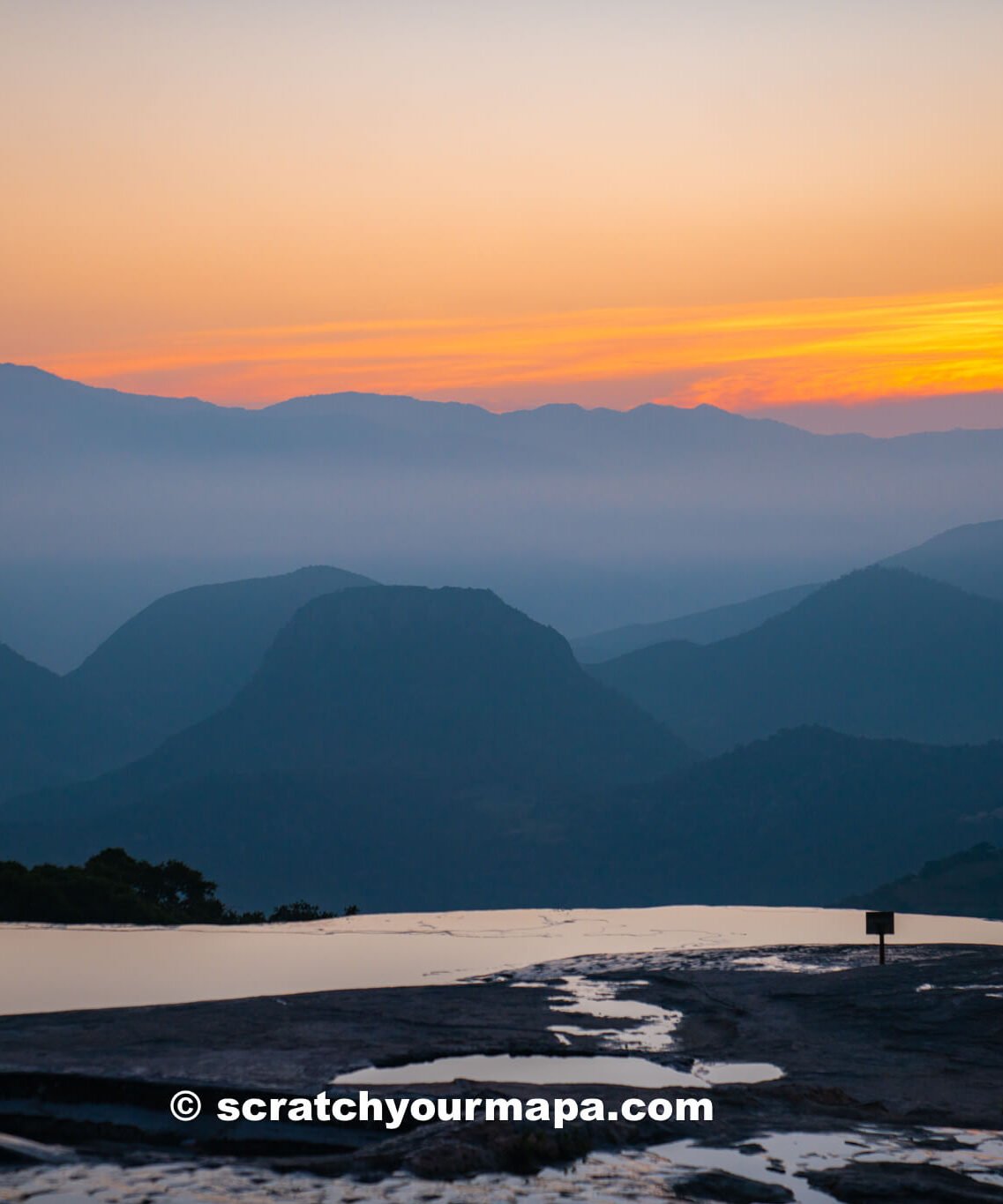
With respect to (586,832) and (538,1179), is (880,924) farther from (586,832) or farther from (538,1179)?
(586,832)

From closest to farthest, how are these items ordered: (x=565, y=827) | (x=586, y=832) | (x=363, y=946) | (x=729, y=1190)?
(x=729, y=1190), (x=363, y=946), (x=586, y=832), (x=565, y=827)

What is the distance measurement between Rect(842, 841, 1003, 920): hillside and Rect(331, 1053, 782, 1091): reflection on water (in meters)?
50.8

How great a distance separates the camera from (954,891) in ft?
227

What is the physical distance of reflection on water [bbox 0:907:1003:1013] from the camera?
14578 mm

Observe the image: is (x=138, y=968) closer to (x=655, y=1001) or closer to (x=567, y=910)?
(x=655, y=1001)

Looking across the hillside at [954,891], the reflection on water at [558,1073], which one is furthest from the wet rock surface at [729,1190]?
the hillside at [954,891]

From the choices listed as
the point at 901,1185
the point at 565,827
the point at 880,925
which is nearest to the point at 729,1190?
the point at 901,1185

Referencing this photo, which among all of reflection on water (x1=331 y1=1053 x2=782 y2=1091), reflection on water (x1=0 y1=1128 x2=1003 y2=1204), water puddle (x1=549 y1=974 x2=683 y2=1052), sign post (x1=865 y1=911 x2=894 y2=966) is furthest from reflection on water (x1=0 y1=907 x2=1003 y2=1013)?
reflection on water (x1=0 y1=1128 x2=1003 y2=1204)

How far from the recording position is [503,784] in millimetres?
189125

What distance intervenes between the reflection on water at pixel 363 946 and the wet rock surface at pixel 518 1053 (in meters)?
1.18

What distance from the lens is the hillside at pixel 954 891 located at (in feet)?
207

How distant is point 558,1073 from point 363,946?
7.24 m

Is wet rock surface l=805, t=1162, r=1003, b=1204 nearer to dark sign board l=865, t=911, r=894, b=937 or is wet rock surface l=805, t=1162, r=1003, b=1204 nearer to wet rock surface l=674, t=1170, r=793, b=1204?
wet rock surface l=674, t=1170, r=793, b=1204

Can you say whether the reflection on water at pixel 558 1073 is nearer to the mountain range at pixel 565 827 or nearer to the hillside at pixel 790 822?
the mountain range at pixel 565 827
